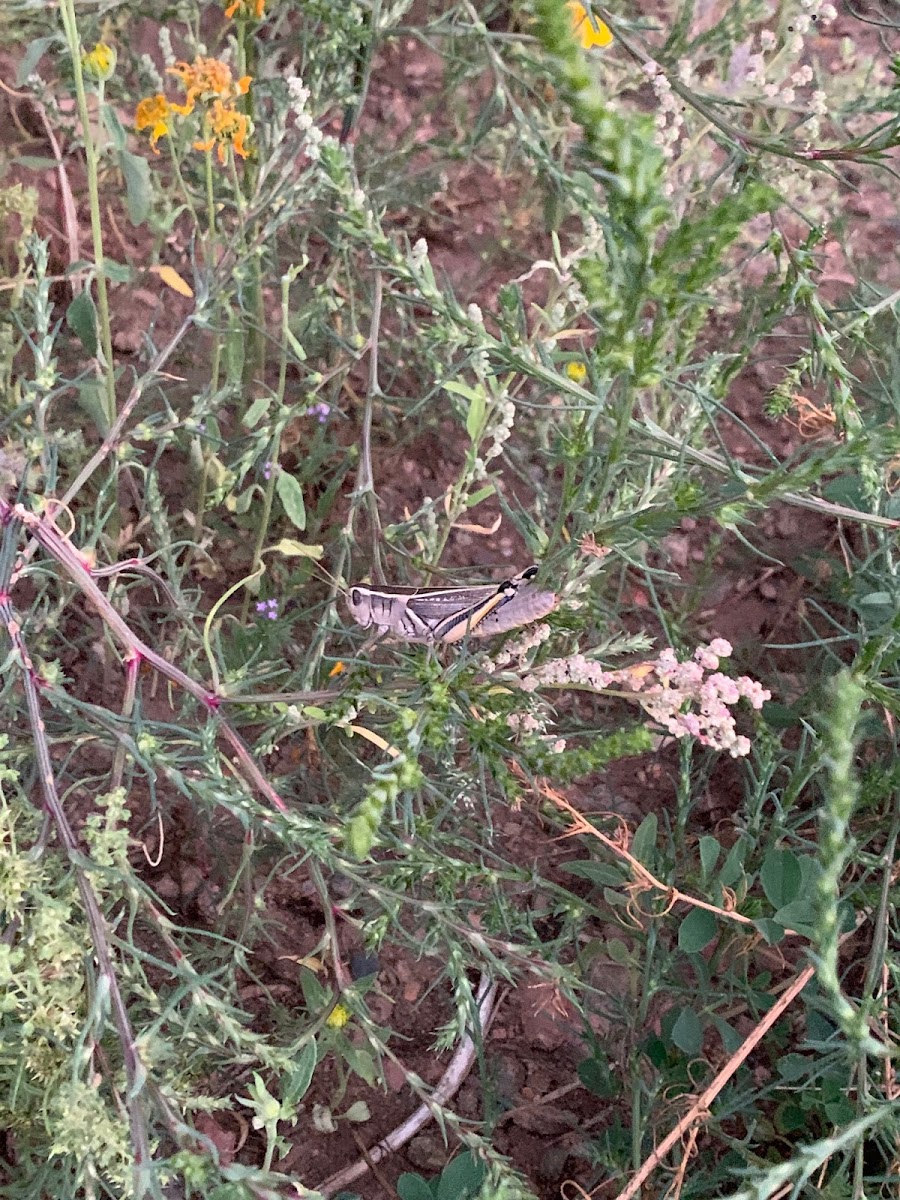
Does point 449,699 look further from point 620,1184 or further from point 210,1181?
point 620,1184

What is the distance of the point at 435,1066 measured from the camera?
1198 mm

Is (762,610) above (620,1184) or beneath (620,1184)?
above

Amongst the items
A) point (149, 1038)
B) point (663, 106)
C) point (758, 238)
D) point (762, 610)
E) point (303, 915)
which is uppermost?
point (663, 106)

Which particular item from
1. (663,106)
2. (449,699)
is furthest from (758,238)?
(449,699)

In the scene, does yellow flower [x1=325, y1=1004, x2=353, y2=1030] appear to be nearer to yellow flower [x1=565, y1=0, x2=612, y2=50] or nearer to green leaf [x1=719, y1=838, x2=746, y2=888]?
green leaf [x1=719, y1=838, x2=746, y2=888]

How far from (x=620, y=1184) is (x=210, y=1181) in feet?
1.77

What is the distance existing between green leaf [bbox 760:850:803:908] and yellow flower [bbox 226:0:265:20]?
3.50 feet

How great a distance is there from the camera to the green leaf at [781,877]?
939 mm

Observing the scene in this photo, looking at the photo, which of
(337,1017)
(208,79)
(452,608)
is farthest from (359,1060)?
(208,79)

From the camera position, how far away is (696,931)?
3.23ft

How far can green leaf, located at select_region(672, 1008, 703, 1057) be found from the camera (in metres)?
0.99

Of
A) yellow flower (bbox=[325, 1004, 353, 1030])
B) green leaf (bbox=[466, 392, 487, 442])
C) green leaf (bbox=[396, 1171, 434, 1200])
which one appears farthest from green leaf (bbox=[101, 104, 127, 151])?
green leaf (bbox=[396, 1171, 434, 1200])

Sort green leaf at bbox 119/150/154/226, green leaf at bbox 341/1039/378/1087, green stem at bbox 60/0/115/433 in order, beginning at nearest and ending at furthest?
1. green stem at bbox 60/0/115/433
2. green leaf at bbox 341/1039/378/1087
3. green leaf at bbox 119/150/154/226

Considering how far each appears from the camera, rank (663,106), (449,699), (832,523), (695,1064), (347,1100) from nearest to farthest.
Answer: (449,699) → (663,106) → (695,1064) → (347,1100) → (832,523)
